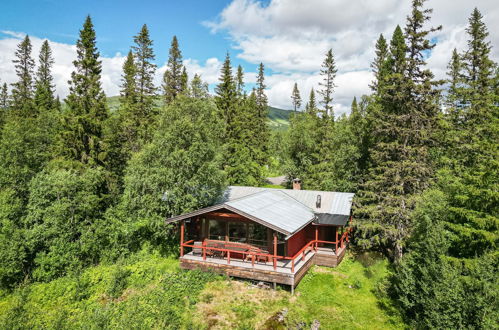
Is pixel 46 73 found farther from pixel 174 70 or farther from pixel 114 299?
pixel 114 299

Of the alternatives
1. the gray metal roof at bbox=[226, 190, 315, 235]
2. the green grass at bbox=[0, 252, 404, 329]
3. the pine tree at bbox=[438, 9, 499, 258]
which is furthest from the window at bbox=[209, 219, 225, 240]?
the pine tree at bbox=[438, 9, 499, 258]

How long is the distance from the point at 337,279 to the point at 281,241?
376 centimetres

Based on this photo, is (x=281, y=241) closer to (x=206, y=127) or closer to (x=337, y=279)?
(x=337, y=279)

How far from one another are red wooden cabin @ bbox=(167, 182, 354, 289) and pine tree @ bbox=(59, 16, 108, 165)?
10303mm

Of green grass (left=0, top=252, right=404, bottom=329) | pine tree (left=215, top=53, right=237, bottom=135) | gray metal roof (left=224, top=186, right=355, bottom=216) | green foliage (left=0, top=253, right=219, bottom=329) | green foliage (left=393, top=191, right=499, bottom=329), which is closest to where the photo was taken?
green foliage (left=393, top=191, right=499, bottom=329)

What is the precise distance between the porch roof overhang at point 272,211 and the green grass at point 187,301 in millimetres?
3034

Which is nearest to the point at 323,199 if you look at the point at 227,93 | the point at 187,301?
the point at 187,301

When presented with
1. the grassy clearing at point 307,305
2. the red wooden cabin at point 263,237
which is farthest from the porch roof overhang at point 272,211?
the grassy clearing at point 307,305

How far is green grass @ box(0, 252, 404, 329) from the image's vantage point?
39.3ft

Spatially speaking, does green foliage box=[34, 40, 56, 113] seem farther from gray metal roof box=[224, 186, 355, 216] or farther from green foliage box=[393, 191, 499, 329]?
green foliage box=[393, 191, 499, 329]

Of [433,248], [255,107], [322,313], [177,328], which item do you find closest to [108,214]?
[177,328]

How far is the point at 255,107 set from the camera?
45.4 m

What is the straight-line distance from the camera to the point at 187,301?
1313cm

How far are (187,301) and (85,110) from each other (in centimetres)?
1705
